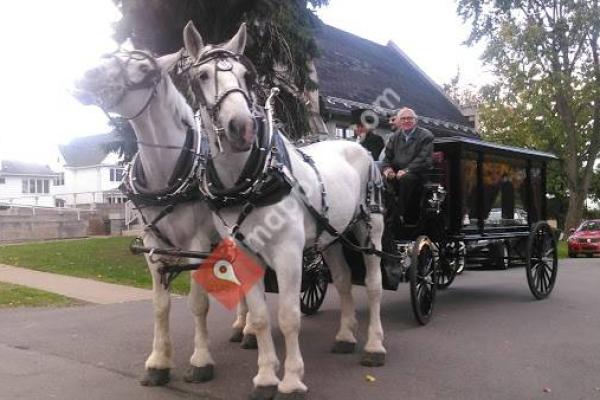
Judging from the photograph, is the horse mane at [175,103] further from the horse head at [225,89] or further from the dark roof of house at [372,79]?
the dark roof of house at [372,79]

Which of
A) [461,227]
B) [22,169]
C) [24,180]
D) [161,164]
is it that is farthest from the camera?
[22,169]

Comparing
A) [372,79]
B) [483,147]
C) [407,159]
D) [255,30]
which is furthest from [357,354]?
[372,79]

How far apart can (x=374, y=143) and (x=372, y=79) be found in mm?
19020

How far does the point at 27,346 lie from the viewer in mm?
6727

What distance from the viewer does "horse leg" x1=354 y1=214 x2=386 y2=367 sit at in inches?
228

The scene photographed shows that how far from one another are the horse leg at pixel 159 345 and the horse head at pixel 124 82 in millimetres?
1251

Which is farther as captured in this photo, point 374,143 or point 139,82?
point 374,143

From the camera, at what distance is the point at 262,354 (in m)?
4.62

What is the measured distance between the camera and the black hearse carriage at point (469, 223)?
24.3ft

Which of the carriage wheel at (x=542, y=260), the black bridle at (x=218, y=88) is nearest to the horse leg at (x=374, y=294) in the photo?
the black bridle at (x=218, y=88)

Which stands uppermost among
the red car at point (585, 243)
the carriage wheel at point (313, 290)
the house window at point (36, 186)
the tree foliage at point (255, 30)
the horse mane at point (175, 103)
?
the tree foliage at point (255, 30)

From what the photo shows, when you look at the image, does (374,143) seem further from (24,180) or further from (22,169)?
(22,169)

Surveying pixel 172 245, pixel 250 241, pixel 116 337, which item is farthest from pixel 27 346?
pixel 250 241

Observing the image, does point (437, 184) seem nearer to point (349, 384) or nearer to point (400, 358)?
point (400, 358)
